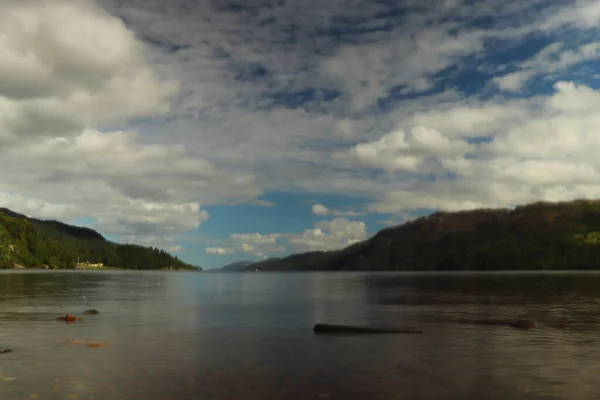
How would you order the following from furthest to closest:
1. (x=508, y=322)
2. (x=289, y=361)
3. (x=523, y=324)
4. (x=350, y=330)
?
(x=508, y=322) → (x=523, y=324) → (x=350, y=330) → (x=289, y=361)

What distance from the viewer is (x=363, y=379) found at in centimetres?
3094

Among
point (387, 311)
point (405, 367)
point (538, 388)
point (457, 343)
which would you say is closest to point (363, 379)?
point (405, 367)

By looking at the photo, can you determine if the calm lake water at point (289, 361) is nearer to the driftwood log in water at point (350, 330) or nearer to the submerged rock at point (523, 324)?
the submerged rock at point (523, 324)

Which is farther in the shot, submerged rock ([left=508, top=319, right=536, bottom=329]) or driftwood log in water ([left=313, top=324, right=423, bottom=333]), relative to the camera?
submerged rock ([left=508, top=319, right=536, bottom=329])

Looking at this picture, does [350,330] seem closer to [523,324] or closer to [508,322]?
[523,324]

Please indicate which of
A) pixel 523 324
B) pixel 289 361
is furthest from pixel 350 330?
pixel 523 324

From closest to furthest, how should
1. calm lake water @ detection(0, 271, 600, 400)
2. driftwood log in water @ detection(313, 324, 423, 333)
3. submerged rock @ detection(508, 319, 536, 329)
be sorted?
1. calm lake water @ detection(0, 271, 600, 400)
2. driftwood log in water @ detection(313, 324, 423, 333)
3. submerged rock @ detection(508, 319, 536, 329)

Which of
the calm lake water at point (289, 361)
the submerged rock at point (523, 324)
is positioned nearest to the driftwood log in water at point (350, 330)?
the calm lake water at point (289, 361)

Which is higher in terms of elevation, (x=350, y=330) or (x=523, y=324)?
(x=523, y=324)

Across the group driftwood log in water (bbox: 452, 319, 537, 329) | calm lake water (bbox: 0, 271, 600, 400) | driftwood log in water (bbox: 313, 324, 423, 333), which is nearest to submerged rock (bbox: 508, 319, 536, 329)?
driftwood log in water (bbox: 452, 319, 537, 329)

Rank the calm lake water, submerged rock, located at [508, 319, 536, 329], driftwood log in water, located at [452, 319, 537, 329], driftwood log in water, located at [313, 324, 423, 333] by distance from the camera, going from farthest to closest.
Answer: driftwood log in water, located at [452, 319, 537, 329], submerged rock, located at [508, 319, 536, 329], driftwood log in water, located at [313, 324, 423, 333], the calm lake water

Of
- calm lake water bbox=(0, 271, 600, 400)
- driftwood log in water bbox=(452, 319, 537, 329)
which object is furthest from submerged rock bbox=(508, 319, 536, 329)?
calm lake water bbox=(0, 271, 600, 400)

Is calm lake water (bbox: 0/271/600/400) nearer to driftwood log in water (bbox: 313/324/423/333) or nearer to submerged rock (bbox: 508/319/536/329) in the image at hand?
submerged rock (bbox: 508/319/536/329)

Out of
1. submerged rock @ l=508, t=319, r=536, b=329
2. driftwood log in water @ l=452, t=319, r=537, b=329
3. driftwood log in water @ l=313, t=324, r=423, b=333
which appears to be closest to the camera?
driftwood log in water @ l=313, t=324, r=423, b=333
